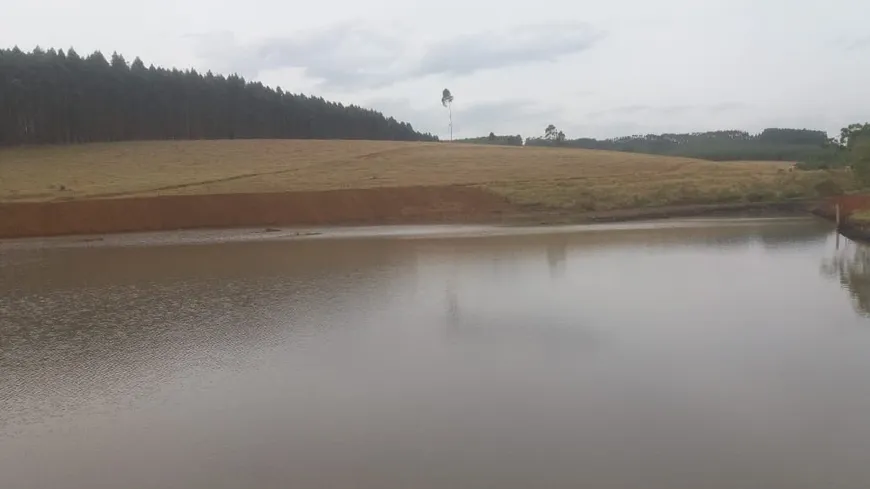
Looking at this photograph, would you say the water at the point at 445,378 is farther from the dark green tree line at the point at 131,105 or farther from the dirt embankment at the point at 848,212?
the dark green tree line at the point at 131,105

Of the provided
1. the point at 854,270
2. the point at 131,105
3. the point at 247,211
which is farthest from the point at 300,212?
the point at 131,105

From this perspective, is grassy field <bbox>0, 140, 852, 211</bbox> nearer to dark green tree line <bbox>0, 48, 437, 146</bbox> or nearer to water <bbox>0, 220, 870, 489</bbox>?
dark green tree line <bbox>0, 48, 437, 146</bbox>

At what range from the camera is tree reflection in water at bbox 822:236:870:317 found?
42.7 feet

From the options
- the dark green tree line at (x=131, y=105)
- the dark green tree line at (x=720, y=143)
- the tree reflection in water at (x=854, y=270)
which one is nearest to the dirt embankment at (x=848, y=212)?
the tree reflection in water at (x=854, y=270)

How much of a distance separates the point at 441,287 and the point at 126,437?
28.5ft

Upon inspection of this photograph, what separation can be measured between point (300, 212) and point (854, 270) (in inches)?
986

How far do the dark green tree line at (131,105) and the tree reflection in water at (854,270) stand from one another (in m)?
61.0

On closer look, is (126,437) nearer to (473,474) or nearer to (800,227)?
(473,474)

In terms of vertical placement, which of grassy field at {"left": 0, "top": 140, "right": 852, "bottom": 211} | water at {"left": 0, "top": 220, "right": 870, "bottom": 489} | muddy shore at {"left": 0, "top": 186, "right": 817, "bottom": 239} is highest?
grassy field at {"left": 0, "top": 140, "right": 852, "bottom": 211}

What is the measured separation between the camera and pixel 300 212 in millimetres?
35000

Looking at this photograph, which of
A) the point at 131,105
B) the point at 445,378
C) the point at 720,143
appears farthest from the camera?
Answer: the point at 720,143

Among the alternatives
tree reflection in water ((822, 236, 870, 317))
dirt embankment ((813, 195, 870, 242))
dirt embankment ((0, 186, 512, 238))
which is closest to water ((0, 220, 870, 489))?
tree reflection in water ((822, 236, 870, 317))

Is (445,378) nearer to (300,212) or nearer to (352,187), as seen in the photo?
(300,212)

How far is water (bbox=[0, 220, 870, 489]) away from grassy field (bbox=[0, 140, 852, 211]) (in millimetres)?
20796
